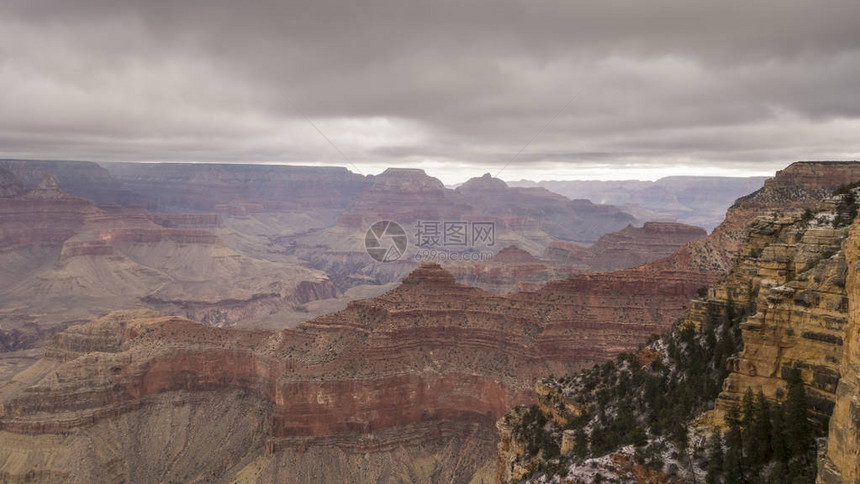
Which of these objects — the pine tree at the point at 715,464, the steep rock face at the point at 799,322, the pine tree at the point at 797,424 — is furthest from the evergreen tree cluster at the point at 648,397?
the pine tree at the point at 797,424

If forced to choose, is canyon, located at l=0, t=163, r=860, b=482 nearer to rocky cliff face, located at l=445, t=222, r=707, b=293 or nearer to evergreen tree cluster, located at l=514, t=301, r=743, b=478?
evergreen tree cluster, located at l=514, t=301, r=743, b=478

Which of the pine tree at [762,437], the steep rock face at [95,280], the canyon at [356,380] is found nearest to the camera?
the pine tree at [762,437]

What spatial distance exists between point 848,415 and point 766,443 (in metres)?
5.37

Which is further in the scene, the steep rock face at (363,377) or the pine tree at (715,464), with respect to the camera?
the steep rock face at (363,377)

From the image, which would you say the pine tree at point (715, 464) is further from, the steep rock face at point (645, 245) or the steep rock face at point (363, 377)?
the steep rock face at point (645, 245)

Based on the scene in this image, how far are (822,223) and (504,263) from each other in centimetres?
13143

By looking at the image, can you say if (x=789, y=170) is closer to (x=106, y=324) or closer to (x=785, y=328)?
(x=785, y=328)

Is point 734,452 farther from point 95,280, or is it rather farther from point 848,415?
point 95,280

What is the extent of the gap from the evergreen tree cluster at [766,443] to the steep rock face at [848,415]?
2.22 meters

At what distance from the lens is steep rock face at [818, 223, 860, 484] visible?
1276 cm

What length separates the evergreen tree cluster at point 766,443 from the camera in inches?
664

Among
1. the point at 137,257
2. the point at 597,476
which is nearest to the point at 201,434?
the point at 597,476

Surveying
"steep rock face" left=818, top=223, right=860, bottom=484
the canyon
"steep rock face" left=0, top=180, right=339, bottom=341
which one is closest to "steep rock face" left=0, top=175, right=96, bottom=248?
"steep rock face" left=0, top=180, right=339, bottom=341

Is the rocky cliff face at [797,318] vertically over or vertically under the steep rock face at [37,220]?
over
